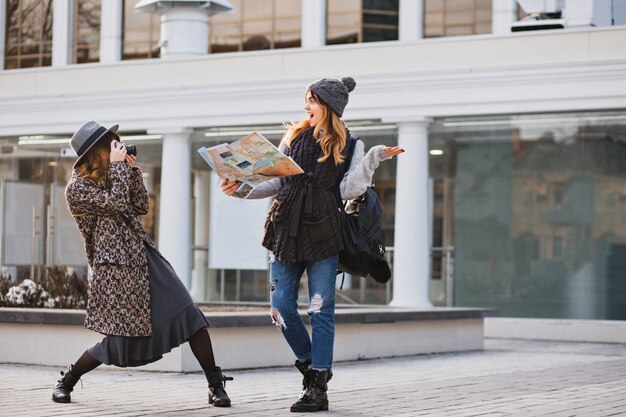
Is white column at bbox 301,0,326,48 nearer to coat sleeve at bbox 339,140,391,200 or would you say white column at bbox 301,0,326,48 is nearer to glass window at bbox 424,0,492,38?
glass window at bbox 424,0,492,38

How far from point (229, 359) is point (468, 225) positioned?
10.9 m

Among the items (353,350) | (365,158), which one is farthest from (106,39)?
(365,158)

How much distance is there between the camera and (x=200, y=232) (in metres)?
24.0

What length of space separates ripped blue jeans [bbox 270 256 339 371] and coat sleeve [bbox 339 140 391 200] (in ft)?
1.33

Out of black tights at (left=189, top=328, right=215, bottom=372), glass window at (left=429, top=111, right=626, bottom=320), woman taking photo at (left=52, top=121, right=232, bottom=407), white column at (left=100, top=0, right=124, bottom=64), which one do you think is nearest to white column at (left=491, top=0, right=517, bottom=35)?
glass window at (left=429, top=111, right=626, bottom=320)

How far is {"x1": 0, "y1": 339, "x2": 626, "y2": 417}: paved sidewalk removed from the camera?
7660 millimetres

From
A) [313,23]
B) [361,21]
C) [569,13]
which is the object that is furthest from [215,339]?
[313,23]

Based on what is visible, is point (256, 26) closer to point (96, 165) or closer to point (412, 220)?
point (412, 220)

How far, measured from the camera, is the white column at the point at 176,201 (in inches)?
919

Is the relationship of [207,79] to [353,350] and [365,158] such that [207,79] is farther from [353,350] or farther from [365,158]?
[365,158]

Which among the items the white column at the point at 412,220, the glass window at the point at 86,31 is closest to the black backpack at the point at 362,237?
the white column at the point at 412,220

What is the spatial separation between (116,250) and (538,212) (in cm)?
1394

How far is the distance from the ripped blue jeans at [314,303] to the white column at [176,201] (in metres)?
15.7

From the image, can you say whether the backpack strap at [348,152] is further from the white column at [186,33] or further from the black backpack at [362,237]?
the white column at [186,33]
